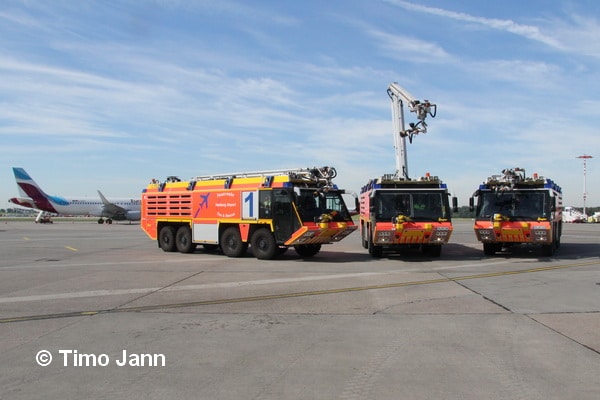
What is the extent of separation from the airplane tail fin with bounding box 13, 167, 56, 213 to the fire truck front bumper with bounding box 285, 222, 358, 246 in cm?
5472

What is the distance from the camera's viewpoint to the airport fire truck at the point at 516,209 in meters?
16.1

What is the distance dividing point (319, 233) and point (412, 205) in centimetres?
317

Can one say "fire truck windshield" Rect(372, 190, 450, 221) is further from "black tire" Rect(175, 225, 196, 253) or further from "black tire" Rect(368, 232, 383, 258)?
"black tire" Rect(175, 225, 196, 253)

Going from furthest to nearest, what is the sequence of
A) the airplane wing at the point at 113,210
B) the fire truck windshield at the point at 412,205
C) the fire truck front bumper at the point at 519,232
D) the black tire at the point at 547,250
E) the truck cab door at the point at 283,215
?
the airplane wing at the point at 113,210, the black tire at the point at 547,250, the fire truck windshield at the point at 412,205, the fire truck front bumper at the point at 519,232, the truck cab door at the point at 283,215

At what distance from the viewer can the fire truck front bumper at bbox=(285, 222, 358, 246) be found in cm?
1541

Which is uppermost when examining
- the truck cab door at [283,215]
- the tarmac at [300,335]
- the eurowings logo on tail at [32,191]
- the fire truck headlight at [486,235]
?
the eurowings logo on tail at [32,191]

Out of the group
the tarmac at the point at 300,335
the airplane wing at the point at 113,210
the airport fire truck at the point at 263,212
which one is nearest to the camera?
the tarmac at the point at 300,335

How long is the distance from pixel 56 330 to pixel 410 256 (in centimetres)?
1316

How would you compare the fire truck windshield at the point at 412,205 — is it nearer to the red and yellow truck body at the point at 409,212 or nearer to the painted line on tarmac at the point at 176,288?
the red and yellow truck body at the point at 409,212

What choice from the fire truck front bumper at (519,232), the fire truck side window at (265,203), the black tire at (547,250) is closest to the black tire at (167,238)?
the fire truck side window at (265,203)

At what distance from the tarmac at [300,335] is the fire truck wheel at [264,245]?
299 cm

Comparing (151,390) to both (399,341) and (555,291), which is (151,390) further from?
(555,291)

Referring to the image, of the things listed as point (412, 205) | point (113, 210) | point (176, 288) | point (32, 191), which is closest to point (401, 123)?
point (412, 205)

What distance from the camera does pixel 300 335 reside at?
260 inches
